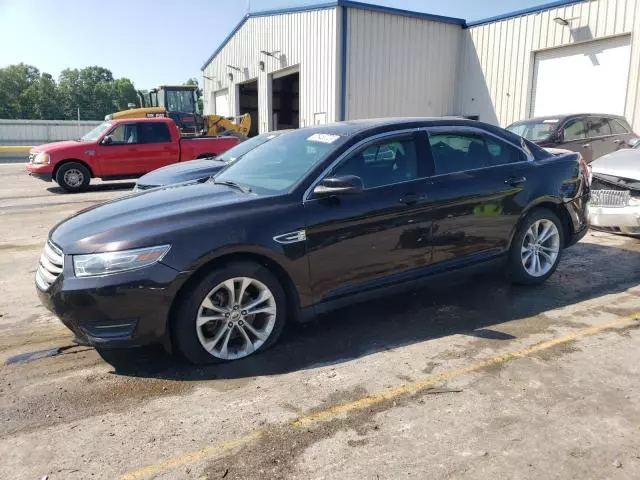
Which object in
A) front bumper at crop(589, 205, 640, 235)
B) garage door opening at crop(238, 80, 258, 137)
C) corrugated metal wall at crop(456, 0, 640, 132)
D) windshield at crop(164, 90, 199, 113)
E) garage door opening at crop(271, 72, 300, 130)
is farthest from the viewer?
garage door opening at crop(238, 80, 258, 137)

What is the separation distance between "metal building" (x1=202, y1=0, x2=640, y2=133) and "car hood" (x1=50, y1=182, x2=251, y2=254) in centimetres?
1350

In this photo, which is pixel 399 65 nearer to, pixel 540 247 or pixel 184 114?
pixel 184 114

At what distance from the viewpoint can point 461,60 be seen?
18.9 m

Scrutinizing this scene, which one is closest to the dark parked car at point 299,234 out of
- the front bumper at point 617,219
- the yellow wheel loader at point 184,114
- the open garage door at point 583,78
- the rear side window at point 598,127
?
the front bumper at point 617,219

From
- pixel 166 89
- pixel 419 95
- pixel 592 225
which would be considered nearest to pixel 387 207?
pixel 592 225

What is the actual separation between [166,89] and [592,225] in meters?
21.6

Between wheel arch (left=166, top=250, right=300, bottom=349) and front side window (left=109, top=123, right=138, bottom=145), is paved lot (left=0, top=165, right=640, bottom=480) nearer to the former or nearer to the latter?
wheel arch (left=166, top=250, right=300, bottom=349)

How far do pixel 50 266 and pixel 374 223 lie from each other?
2.28 metres

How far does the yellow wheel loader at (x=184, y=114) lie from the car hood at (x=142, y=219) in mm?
15464

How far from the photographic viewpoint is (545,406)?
2.96 meters

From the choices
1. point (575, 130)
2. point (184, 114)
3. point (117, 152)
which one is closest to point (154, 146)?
point (117, 152)

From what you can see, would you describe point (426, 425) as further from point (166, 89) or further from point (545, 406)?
point (166, 89)

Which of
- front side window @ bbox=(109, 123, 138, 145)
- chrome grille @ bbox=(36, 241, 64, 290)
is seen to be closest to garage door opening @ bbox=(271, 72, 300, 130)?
front side window @ bbox=(109, 123, 138, 145)

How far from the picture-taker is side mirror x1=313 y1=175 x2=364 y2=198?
11.8ft
